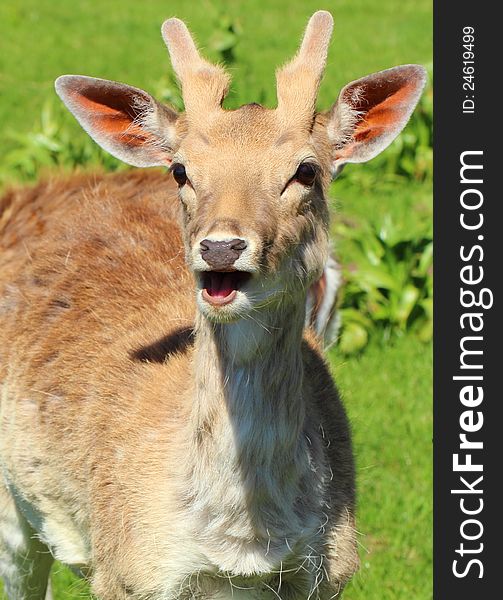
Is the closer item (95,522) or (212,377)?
(212,377)

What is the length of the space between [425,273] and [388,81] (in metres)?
5.05

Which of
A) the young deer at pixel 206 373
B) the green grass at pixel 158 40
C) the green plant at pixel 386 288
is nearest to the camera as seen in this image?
the young deer at pixel 206 373

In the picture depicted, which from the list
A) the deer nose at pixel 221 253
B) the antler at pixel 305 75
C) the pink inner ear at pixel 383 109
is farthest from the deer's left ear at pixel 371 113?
the deer nose at pixel 221 253

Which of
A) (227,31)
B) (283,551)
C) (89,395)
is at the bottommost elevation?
(283,551)

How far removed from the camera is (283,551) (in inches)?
170

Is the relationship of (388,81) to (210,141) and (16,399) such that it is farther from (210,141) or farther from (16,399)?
(16,399)

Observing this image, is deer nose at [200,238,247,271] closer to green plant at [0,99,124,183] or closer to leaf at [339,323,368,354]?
leaf at [339,323,368,354]

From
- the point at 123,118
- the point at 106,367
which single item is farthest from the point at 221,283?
the point at 106,367

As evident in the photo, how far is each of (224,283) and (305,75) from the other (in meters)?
1.06

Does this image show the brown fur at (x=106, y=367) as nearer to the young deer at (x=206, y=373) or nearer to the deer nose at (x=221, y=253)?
the young deer at (x=206, y=373)

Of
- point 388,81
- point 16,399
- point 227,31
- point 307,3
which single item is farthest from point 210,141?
point 307,3

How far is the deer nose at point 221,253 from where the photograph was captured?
12.1 feet

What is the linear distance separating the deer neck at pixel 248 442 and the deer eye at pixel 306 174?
464mm

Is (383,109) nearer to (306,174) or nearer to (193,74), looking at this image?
(306,174)
